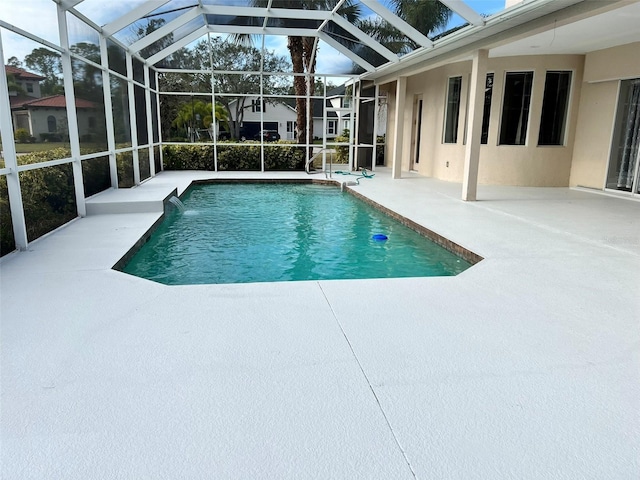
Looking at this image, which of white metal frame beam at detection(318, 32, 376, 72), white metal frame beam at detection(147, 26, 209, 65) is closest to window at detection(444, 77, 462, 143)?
white metal frame beam at detection(318, 32, 376, 72)

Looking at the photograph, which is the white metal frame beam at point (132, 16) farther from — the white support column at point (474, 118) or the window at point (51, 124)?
the white support column at point (474, 118)

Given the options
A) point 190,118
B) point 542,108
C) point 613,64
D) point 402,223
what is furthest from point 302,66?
point 402,223

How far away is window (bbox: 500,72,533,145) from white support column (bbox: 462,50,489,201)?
2506 mm

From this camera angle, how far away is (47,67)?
18.8 feet

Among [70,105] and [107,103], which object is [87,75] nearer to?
[107,103]

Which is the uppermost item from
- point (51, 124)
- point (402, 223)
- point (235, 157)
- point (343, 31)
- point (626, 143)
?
point (343, 31)

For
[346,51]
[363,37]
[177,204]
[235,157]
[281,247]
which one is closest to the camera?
[281,247]

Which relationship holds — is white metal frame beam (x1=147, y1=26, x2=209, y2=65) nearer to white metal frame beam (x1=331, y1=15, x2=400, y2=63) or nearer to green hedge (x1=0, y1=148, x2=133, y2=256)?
white metal frame beam (x1=331, y1=15, x2=400, y2=63)

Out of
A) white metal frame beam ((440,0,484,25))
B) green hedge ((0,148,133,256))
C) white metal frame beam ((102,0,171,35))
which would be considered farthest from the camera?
white metal frame beam ((102,0,171,35))

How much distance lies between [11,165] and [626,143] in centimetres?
1024

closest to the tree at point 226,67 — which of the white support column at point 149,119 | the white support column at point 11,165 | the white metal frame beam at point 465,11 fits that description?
the white support column at point 149,119

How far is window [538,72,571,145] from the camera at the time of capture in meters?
10.1

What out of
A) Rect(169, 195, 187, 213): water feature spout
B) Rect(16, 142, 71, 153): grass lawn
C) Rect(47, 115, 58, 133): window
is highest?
Rect(47, 115, 58, 133): window

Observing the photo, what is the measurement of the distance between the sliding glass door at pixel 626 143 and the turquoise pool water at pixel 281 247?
17.0 feet
